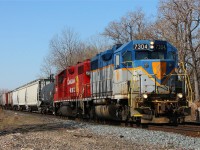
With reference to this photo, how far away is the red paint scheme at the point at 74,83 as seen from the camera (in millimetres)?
22656

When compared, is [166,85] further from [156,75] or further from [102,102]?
[102,102]

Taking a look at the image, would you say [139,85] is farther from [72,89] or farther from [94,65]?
[72,89]

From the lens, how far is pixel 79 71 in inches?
948

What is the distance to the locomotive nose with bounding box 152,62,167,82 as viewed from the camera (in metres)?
16.2

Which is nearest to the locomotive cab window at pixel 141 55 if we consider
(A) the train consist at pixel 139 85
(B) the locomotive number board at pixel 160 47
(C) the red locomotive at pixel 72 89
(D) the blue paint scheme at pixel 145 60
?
(A) the train consist at pixel 139 85

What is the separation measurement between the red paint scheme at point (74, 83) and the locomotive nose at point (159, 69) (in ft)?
21.0

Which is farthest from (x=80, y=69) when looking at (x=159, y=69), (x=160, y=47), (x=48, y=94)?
(x=48, y=94)

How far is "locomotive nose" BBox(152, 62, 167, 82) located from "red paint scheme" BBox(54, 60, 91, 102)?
21.0ft

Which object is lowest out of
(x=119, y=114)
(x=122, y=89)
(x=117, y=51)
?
(x=119, y=114)

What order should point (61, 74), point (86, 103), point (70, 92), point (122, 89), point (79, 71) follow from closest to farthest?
point (122, 89)
point (86, 103)
point (79, 71)
point (70, 92)
point (61, 74)

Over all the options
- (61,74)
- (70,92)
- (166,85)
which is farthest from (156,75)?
(61,74)

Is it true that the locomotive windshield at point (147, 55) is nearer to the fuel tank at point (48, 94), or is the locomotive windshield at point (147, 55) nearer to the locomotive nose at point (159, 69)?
the locomotive nose at point (159, 69)

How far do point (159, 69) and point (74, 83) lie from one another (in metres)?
10.1

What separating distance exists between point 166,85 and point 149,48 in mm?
1907
